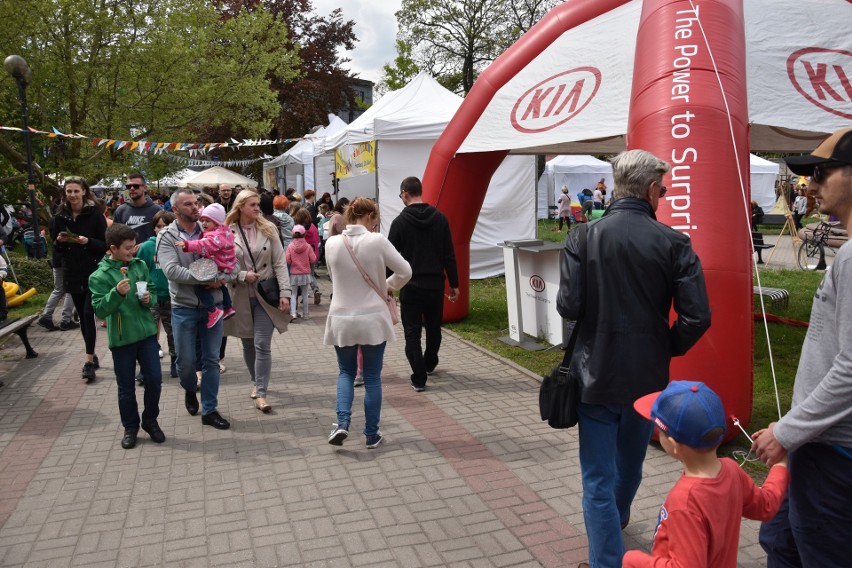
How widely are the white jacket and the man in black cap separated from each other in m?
2.92

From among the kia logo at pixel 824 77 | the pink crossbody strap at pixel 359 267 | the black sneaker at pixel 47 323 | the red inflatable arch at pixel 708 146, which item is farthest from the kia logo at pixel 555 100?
the black sneaker at pixel 47 323

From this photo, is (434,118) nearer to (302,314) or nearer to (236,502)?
(302,314)

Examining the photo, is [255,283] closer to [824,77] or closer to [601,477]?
[601,477]

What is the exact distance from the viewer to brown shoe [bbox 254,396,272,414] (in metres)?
5.88

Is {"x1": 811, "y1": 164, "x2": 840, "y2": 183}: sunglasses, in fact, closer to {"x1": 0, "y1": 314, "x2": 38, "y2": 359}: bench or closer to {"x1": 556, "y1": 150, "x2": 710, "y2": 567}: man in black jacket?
{"x1": 556, "y1": 150, "x2": 710, "y2": 567}: man in black jacket

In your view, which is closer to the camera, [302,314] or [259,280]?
[259,280]

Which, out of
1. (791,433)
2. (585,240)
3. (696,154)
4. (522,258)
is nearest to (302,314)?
(522,258)

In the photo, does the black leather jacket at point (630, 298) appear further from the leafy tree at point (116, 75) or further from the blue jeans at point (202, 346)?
the leafy tree at point (116, 75)

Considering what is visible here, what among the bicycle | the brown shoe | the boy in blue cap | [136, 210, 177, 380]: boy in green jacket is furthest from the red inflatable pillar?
the bicycle

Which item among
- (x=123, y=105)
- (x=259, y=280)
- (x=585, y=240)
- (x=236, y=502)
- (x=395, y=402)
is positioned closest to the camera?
(x=585, y=240)

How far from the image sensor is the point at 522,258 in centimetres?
802

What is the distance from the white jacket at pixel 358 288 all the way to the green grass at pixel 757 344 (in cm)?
262

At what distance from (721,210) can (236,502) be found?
3.68 m

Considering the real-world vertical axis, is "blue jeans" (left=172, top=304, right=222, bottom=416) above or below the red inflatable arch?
below
